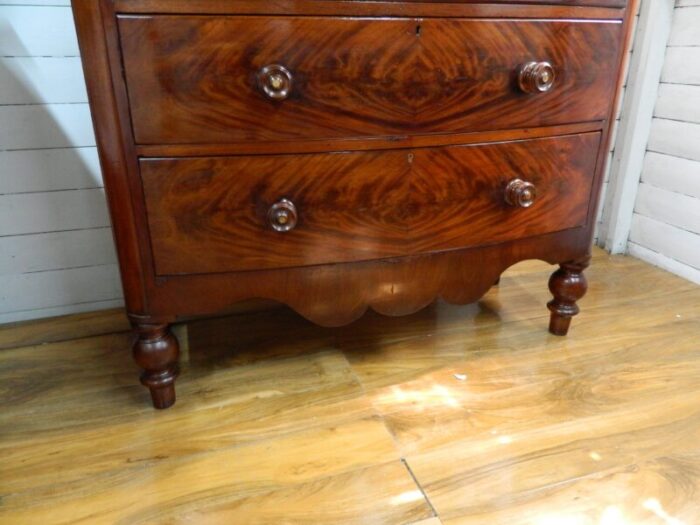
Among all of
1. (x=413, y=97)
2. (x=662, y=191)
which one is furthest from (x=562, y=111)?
(x=662, y=191)

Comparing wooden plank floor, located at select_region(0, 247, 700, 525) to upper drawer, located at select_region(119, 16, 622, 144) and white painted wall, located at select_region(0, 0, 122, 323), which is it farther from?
upper drawer, located at select_region(119, 16, 622, 144)

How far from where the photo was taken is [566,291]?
1.18 meters

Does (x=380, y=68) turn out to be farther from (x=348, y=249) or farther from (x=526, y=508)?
(x=526, y=508)

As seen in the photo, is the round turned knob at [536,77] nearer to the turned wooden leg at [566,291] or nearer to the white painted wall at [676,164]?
the turned wooden leg at [566,291]

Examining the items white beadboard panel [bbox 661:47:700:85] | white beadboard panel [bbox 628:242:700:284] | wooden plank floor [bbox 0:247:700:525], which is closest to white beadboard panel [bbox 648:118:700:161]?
white beadboard panel [bbox 661:47:700:85]

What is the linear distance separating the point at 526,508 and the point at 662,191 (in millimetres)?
1192

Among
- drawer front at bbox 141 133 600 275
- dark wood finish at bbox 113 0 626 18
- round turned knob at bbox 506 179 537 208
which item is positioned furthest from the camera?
round turned knob at bbox 506 179 537 208

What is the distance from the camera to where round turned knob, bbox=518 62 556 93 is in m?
0.90

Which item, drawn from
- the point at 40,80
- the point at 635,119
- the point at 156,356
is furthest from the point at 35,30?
the point at 635,119

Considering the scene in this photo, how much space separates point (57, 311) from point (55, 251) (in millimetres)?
154

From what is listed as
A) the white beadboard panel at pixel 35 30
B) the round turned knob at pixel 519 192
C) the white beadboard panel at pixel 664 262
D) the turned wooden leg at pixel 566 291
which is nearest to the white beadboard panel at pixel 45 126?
the white beadboard panel at pixel 35 30

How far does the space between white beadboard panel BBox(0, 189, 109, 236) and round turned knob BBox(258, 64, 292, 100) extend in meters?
0.68

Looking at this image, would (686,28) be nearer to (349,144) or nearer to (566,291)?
(566,291)

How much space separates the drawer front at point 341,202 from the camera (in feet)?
2.75
